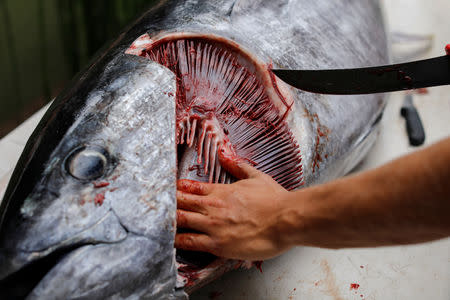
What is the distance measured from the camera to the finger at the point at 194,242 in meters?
1.21

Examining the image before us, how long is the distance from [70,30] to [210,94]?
2.08 metres

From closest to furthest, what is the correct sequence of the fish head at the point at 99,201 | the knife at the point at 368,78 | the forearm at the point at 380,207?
the forearm at the point at 380,207, the fish head at the point at 99,201, the knife at the point at 368,78

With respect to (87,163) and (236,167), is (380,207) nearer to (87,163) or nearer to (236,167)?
(236,167)

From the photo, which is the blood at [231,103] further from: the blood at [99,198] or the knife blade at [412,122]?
the knife blade at [412,122]

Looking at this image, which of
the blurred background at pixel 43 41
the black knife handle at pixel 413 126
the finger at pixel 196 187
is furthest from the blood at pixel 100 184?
the blurred background at pixel 43 41

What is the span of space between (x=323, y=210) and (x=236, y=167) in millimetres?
352

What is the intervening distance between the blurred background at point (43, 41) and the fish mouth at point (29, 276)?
6.98 ft

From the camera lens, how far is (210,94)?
55.4 inches

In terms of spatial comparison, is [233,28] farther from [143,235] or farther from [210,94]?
[143,235]

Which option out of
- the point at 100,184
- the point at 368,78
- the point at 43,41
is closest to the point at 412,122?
the point at 368,78

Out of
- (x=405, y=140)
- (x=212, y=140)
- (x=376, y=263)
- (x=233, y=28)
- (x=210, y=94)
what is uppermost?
(x=233, y=28)

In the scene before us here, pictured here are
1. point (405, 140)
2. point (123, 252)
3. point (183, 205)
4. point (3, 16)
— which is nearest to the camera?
point (123, 252)

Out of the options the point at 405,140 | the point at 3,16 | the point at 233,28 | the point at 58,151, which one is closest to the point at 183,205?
the point at 58,151

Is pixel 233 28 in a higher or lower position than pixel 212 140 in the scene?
higher
